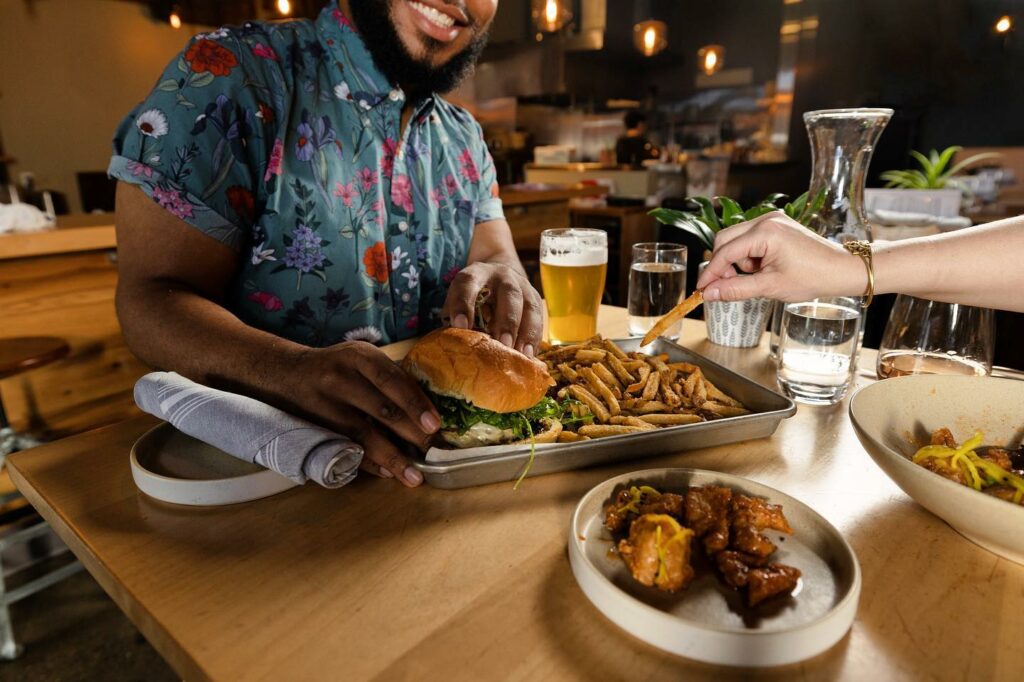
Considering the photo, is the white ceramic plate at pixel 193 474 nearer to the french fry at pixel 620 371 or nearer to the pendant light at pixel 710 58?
the french fry at pixel 620 371

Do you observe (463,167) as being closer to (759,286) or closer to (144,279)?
(144,279)

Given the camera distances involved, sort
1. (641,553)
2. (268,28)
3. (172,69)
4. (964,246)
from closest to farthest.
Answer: (641,553)
(964,246)
(172,69)
(268,28)

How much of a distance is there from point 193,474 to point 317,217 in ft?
2.81

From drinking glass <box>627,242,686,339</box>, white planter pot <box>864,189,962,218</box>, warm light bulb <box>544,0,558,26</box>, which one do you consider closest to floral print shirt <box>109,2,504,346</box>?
drinking glass <box>627,242,686,339</box>

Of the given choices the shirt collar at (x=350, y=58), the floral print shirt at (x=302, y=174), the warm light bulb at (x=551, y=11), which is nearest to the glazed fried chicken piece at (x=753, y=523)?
the floral print shirt at (x=302, y=174)

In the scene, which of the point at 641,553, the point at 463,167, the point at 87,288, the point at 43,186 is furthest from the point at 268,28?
the point at 43,186

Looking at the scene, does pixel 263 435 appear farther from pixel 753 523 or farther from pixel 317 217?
pixel 317 217

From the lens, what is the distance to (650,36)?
7590 mm

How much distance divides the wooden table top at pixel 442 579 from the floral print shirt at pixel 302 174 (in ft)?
2.11

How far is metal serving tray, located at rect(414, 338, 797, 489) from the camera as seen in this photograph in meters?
0.88

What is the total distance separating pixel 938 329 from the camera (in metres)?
1.22

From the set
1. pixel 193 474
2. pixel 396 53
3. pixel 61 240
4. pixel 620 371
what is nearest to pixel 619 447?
pixel 620 371

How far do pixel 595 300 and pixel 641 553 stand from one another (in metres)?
1.05

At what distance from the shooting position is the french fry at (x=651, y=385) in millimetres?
1128
